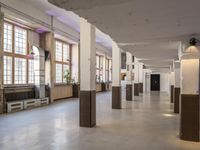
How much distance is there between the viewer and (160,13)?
3217 millimetres

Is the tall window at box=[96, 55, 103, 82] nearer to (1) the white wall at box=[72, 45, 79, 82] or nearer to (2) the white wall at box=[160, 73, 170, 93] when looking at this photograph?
(1) the white wall at box=[72, 45, 79, 82]

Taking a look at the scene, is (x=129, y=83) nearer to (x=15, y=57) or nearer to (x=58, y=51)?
(x=58, y=51)

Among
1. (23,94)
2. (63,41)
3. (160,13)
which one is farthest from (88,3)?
(63,41)

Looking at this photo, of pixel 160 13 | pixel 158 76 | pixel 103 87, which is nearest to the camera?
pixel 160 13

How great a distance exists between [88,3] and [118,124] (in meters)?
4.68

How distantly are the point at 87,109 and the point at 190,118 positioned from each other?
271 centimetres

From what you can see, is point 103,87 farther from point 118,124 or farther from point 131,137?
point 131,137

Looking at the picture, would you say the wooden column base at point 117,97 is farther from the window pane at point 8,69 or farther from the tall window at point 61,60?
the tall window at point 61,60

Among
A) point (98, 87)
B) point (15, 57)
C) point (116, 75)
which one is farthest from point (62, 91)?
point (98, 87)

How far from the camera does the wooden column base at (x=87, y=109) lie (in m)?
6.07

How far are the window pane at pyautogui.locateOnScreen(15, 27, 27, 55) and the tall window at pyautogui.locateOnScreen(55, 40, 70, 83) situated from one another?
345 cm

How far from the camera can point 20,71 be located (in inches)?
427

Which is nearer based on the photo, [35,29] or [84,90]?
[84,90]

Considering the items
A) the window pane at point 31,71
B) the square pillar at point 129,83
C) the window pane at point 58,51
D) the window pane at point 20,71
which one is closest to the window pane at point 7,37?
the window pane at point 20,71
